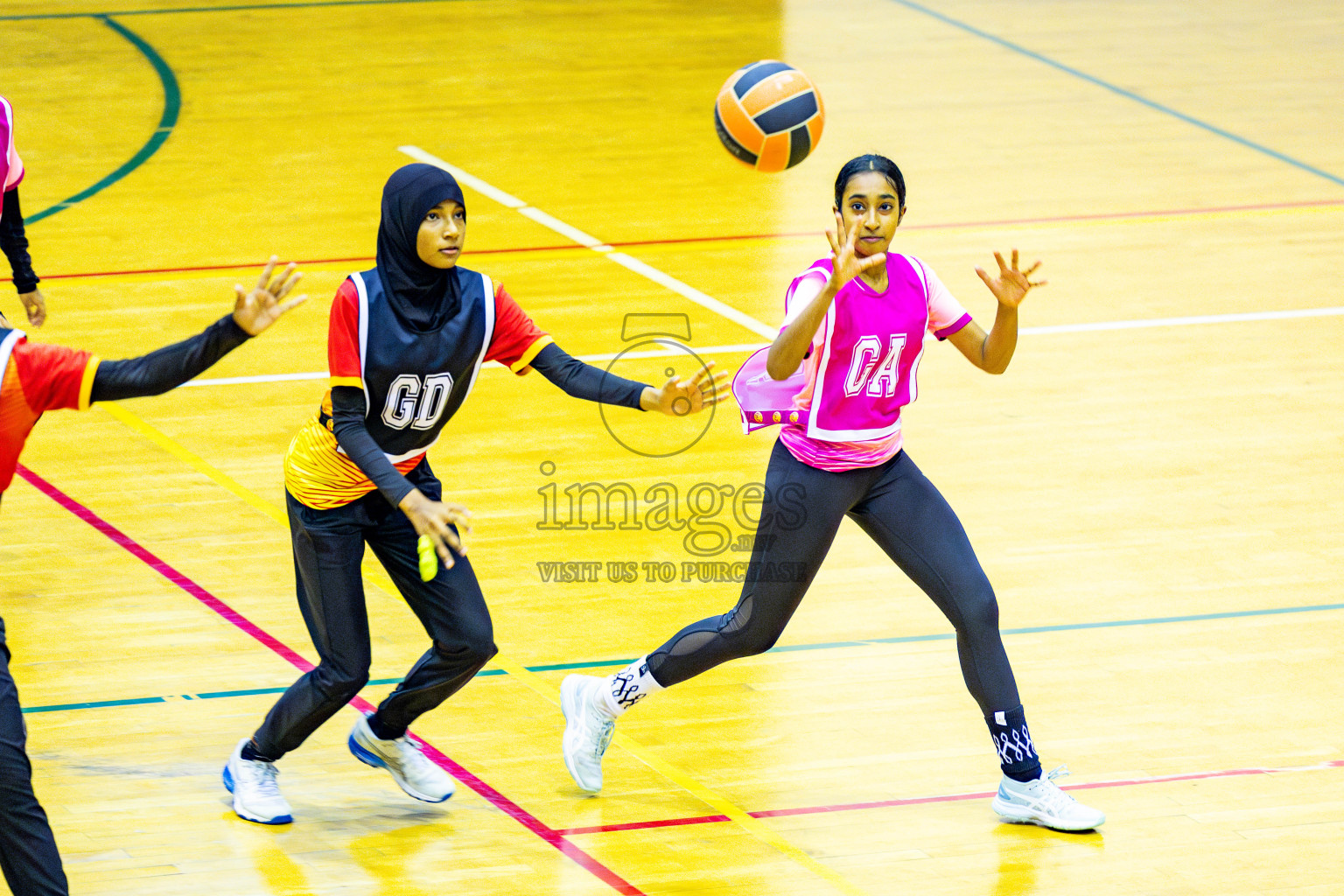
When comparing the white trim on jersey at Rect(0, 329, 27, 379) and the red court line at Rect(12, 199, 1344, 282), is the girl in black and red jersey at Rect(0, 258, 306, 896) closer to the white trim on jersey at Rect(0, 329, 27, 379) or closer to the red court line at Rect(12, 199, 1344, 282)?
the white trim on jersey at Rect(0, 329, 27, 379)

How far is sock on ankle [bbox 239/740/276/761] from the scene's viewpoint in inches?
232

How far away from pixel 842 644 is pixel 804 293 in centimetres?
213

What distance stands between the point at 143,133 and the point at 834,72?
6175mm

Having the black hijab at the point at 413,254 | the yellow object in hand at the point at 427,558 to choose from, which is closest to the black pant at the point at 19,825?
the yellow object in hand at the point at 427,558

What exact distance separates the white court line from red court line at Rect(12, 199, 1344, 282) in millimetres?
205

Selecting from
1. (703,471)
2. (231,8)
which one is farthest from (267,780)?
(231,8)

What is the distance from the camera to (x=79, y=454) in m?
9.06

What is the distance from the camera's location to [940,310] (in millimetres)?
5824

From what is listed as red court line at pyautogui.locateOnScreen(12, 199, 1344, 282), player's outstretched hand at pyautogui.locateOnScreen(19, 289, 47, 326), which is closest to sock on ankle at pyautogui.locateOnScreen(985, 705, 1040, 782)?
player's outstretched hand at pyautogui.locateOnScreen(19, 289, 47, 326)

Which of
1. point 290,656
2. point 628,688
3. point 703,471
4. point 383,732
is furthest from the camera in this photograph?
point 703,471

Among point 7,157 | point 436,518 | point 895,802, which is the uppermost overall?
point 7,157

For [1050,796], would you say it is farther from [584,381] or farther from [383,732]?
[383,732]

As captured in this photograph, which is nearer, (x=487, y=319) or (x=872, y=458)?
(x=487, y=319)

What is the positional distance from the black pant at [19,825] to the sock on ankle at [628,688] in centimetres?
193
